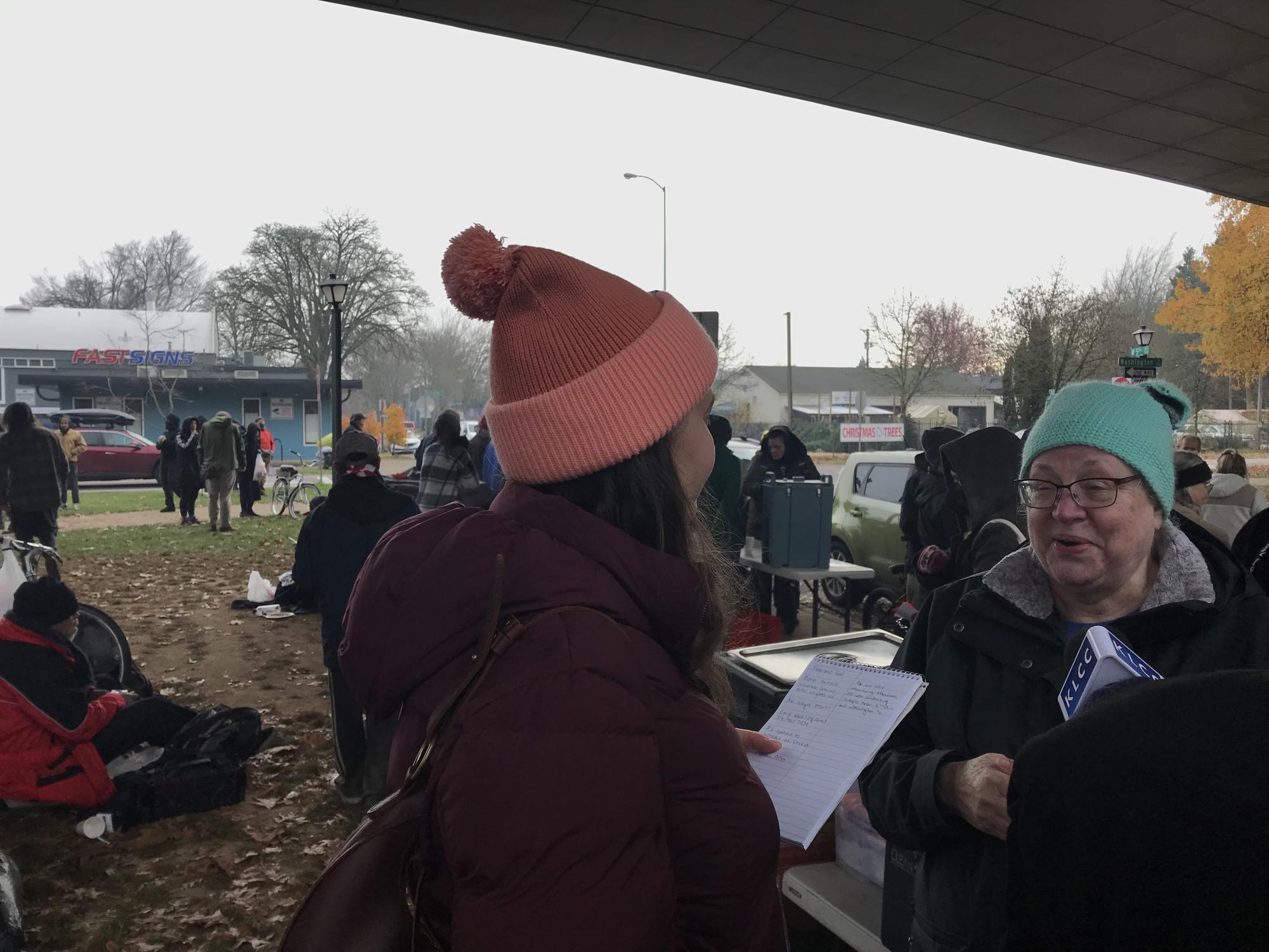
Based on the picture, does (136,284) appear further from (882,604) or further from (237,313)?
(882,604)

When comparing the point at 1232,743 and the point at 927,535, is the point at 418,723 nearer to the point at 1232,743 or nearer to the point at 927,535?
the point at 1232,743

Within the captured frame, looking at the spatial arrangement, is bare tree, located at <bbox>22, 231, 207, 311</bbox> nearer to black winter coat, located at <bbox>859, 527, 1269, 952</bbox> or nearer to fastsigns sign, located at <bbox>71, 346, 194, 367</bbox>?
fastsigns sign, located at <bbox>71, 346, 194, 367</bbox>

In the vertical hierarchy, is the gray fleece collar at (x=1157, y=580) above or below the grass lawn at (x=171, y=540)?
above

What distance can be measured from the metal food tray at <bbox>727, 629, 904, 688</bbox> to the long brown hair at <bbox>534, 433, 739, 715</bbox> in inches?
80.4

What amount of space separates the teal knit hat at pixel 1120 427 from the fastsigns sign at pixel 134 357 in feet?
167

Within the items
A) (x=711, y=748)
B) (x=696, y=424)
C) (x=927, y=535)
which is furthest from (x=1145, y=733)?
(x=927, y=535)

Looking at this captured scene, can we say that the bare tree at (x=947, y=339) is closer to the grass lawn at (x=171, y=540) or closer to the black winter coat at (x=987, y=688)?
the grass lawn at (x=171, y=540)

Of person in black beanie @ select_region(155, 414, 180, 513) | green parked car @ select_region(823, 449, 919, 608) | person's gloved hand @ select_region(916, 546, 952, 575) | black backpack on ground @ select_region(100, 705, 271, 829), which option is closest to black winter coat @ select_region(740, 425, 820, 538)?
green parked car @ select_region(823, 449, 919, 608)

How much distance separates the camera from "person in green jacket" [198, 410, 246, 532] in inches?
617

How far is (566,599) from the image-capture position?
1.11m

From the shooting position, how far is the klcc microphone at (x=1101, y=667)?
3.58ft

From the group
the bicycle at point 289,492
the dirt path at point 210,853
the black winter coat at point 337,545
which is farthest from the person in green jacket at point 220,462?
the black winter coat at point 337,545

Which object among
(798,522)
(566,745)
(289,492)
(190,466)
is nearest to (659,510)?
(566,745)

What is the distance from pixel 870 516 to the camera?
10289mm
